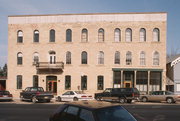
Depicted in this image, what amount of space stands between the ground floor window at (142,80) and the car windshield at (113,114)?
24113 mm

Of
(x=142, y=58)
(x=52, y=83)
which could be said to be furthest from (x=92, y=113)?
(x=52, y=83)

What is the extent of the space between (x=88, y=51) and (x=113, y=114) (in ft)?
79.8

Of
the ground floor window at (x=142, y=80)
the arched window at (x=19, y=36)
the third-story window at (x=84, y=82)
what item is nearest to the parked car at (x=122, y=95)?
the third-story window at (x=84, y=82)

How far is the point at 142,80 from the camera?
96.6 ft

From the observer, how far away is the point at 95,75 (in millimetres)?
29516

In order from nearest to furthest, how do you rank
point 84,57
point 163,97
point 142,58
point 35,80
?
point 163,97 < point 142,58 < point 84,57 < point 35,80

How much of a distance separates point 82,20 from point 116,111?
25.5 m

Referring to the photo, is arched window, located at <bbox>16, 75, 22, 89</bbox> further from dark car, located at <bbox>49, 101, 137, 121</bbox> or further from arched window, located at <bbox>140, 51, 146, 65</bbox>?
dark car, located at <bbox>49, 101, 137, 121</bbox>

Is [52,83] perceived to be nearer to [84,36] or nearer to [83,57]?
[83,57]

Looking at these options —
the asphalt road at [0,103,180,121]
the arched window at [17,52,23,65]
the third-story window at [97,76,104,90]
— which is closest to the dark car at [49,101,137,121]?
the asphalt road at [0,103,180,121]

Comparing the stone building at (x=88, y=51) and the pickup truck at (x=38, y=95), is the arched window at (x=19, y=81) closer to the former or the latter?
the stone building at (x=88, y=51)

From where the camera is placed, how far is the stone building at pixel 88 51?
2927 centimetres

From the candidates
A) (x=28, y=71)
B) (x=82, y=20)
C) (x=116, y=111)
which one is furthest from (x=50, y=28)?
(x=116, y=111)

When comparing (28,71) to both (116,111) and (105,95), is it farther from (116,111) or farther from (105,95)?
(116,111)
